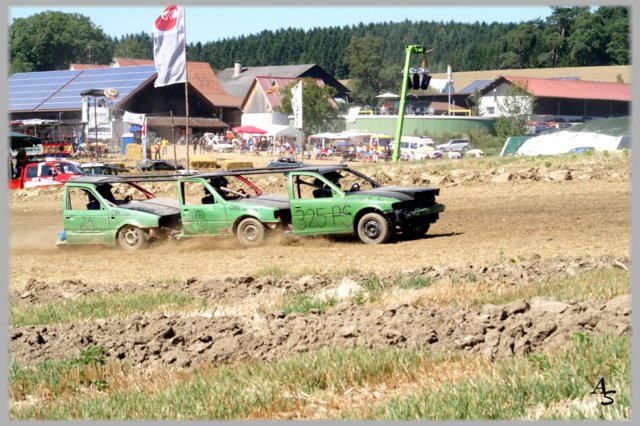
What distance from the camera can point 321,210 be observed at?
17.6 m

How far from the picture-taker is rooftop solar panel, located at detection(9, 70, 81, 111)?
87.0 metres

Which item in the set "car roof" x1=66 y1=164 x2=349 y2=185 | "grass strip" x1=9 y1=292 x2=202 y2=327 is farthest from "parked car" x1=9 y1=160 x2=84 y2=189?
"grass strip" x1=9 y1=292 x2=202 y2=327

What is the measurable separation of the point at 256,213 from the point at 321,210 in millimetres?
1317

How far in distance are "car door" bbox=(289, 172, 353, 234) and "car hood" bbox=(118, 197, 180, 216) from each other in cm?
290

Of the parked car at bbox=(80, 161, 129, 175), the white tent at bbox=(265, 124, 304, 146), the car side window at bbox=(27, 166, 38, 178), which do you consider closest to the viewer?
the car side window at bbox=(27, 166, 38, 178)

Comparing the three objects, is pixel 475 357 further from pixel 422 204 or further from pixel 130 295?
pixel 422 204

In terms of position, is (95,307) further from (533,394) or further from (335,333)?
(533,394)

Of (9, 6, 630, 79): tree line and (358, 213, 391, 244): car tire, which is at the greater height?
(9, 6, 630, 79): tree line

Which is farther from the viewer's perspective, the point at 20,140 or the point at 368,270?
the point at 20,140

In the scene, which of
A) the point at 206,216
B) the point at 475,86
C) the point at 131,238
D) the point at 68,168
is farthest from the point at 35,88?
the point at 206,216

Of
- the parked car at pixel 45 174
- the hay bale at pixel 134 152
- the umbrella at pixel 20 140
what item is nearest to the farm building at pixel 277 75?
the hay bale at pixel 134 152

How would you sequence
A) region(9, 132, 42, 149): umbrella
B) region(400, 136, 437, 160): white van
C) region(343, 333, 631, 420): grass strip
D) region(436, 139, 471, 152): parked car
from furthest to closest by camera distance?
region(436, 139, 471, 152): parked car → region(400, 136, 437, 160): white van → region(9, 132, 42, 149): umbrella → region(343, 333, 631, 420): grass strip

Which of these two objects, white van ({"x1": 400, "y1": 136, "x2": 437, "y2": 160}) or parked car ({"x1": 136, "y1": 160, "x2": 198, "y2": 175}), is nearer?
parked car ({"x1": 136, "y1": 160, "x2": 198, "y2": 175})

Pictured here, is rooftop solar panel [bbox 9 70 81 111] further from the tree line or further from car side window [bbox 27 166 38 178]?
car side window [bbox 27 166 38 178]
